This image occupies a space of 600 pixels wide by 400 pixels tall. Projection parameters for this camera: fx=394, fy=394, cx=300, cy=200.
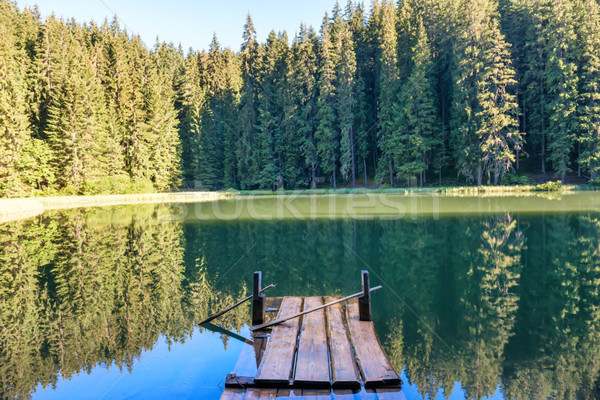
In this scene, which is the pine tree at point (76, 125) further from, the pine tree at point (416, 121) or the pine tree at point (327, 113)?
the pine tree at point (416, 121)

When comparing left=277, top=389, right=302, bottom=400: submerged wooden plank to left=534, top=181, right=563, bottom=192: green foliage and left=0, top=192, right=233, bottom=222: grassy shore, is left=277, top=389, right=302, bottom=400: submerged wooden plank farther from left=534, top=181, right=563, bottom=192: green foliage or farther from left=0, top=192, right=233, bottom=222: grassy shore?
left=534, top=181, right=563, bottom=192: green foliage

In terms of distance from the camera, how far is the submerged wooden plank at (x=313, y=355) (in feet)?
13.1

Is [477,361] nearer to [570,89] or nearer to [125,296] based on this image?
[125,296]

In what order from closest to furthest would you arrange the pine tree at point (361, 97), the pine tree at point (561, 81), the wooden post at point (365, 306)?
the wooden post at point (365, 306) < the pine tree at point (561, 81) < the pine tree at point (361, 97)

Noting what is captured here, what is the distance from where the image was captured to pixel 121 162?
44.3 metres

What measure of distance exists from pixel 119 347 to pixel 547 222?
16.8 metres

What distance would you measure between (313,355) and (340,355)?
1.02ft

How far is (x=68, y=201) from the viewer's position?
111ft

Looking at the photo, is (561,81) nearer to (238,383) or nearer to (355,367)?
(355,367)

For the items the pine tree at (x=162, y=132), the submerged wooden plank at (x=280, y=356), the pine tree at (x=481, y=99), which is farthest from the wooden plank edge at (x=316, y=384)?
the pine tree at (x=162, y=132)

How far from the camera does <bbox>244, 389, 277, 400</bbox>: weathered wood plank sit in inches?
151

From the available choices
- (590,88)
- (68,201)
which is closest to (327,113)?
(590,88)

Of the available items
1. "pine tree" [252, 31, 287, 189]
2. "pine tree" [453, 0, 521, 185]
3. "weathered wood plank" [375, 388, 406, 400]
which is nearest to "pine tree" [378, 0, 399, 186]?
"pine tree" [453, 0, 521, 185]

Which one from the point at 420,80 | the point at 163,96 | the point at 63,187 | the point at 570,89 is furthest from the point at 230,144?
the point at 570,89
